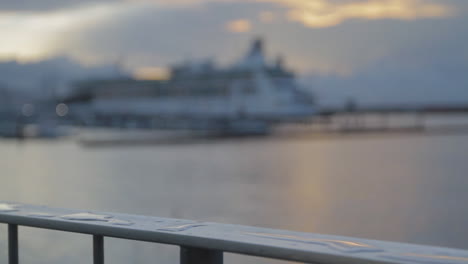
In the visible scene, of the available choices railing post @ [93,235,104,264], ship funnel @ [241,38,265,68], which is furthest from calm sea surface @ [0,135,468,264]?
ship funnel @ [241,38,265,68]

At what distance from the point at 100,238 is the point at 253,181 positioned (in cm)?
1413

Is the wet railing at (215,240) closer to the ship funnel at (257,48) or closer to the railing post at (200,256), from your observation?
the railing post at (200,256)

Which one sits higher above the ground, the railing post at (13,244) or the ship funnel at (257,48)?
the ship funnel at (257,48)

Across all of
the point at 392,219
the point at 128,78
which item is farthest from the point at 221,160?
the point at 128,78

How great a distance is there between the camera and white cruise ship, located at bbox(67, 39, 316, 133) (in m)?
42.8

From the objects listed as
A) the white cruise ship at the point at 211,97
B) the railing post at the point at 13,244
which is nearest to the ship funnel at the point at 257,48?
the white cruise ship at the point at 211,97

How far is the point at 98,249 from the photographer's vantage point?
1.19m

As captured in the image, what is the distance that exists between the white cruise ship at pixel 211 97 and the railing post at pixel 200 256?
117 ft

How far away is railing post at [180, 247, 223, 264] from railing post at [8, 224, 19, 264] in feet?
1.42

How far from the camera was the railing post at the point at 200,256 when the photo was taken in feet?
3.59

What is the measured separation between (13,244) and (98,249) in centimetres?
25

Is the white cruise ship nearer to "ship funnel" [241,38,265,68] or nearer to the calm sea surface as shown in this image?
"ship funnel" [241,38,265,68]

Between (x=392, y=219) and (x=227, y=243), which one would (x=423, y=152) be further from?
(x=227, y=243)

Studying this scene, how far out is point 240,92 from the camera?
45156 millimetres
